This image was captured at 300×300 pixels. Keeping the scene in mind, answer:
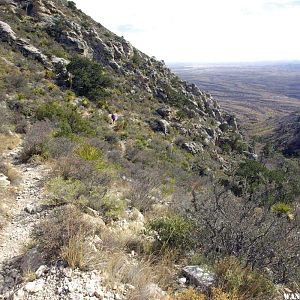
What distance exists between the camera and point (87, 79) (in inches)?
975

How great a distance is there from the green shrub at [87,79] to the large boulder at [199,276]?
70.0 ft

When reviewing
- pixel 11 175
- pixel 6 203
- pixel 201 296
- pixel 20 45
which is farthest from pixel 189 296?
pixel 20 45

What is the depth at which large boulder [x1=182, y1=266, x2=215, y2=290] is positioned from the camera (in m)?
3.88

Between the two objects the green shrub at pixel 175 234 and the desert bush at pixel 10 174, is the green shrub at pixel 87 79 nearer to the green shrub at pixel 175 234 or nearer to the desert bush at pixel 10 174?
the desert bush at pixel 10 174

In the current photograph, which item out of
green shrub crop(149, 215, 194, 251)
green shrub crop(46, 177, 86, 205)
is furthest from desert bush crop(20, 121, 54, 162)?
green shrub crop(149, 215, 194, 251)

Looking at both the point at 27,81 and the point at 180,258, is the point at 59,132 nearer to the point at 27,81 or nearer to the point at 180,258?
the point at 180,258

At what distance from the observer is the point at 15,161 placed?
352 inches

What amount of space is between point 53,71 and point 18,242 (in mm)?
21769

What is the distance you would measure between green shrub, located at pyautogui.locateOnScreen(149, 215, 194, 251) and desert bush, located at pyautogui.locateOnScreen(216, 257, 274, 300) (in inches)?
32.2

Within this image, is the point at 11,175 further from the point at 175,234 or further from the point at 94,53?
the point at 94,53

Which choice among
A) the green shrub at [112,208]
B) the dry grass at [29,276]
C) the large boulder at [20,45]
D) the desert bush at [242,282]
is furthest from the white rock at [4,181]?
the large boulder at [20,45]

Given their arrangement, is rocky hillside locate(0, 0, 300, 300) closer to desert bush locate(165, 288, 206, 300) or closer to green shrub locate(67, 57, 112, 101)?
desert bush locate(165, 288, 206, 300)

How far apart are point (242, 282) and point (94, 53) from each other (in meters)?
33.1

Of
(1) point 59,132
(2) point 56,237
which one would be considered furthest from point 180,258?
(1) point 59,132
